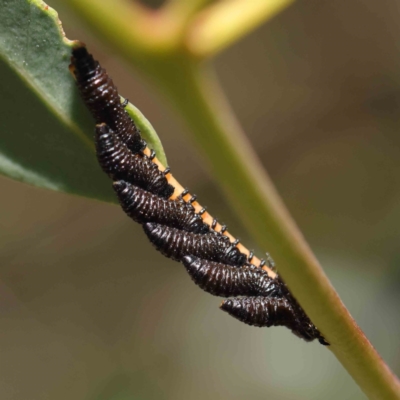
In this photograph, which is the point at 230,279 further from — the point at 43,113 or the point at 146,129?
the point at 43,113

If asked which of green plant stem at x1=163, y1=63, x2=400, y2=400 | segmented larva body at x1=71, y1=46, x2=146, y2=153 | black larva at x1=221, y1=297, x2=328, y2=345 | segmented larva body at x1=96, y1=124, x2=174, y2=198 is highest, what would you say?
segmented larva body at x1=71, y1=46, x2=146, y2=153

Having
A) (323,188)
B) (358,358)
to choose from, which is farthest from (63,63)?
(323,188)

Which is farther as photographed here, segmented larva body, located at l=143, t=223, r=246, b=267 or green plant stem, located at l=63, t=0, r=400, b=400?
segmented larva body, located at l=143, t=223, r=246, b=267

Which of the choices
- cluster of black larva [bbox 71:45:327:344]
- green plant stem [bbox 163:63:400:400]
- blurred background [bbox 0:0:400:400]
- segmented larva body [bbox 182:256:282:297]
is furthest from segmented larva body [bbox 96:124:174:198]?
blurred background [bbox 0:0:400:400]

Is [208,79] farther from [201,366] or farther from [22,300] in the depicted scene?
[22,300]

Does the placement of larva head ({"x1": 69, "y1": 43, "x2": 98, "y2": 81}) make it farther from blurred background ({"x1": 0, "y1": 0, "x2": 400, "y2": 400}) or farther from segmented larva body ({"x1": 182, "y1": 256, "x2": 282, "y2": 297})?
blurred background ({"x1": 0, "y1": 0, "x2": 400, "y2": 400})
